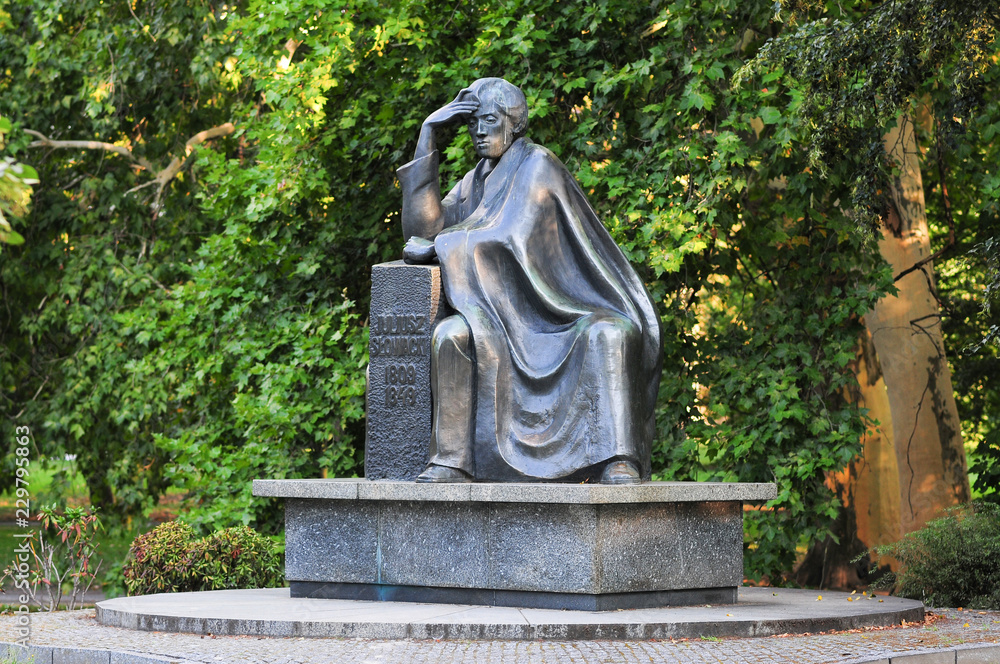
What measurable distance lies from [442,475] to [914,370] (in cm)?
707

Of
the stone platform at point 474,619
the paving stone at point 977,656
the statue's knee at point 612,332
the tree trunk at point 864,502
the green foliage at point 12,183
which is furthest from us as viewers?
the tree trunk at point 864,502

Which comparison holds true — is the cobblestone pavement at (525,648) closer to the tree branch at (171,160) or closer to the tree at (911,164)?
the tree at (911,164)

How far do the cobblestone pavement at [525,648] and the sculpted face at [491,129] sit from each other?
11.3 feet

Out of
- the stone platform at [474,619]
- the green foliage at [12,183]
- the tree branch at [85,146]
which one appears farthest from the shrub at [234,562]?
the tree branch at [85,146]

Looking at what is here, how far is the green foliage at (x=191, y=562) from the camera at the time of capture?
8773 millimetres

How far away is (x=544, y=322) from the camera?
315 inches

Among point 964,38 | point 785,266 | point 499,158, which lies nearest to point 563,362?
point 499,158

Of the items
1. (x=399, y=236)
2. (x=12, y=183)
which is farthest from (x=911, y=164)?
(x=12, y=183)

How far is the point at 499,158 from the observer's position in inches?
335

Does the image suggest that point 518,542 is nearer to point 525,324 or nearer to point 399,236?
point 525,324

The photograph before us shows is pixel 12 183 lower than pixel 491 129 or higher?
lower

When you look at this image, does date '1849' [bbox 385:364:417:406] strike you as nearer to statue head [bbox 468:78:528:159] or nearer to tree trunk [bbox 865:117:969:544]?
statue head [bbox 468:78:528:159]

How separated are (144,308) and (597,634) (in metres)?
8.69

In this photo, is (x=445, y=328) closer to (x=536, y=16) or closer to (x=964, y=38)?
(x=964, y=38)
